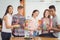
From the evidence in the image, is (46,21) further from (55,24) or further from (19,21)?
(19,21)

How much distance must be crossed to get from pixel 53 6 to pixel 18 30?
17.1 inches

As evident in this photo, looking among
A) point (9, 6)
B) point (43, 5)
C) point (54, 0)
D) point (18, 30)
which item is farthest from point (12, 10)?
point (54, 0)

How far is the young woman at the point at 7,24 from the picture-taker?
115 centimetres

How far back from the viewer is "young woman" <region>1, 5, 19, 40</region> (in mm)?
1146

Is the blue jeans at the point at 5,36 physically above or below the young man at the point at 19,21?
below

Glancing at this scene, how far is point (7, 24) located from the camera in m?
1.15

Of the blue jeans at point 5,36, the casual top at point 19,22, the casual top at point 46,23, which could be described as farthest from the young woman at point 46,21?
the blue jeans at point 5,36

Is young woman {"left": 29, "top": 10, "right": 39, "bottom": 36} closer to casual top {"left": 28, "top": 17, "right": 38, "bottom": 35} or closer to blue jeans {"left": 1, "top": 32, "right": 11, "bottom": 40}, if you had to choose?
casual top {"left": 28, "top": 17, "right": 38, "bottom": 35}

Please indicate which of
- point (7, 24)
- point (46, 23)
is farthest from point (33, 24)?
point (7, 24)

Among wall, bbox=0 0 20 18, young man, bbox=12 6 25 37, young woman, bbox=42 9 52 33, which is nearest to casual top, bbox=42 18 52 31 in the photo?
young woman, bbox=42 9 52 33

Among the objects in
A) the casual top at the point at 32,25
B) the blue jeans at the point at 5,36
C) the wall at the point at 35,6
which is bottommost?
the blue jeans at the point at 5,36

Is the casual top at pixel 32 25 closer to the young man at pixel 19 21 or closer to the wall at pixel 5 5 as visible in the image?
the young man at pixel 19 21

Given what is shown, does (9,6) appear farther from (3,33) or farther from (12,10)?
(3,33)

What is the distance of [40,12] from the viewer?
44.6 inches
